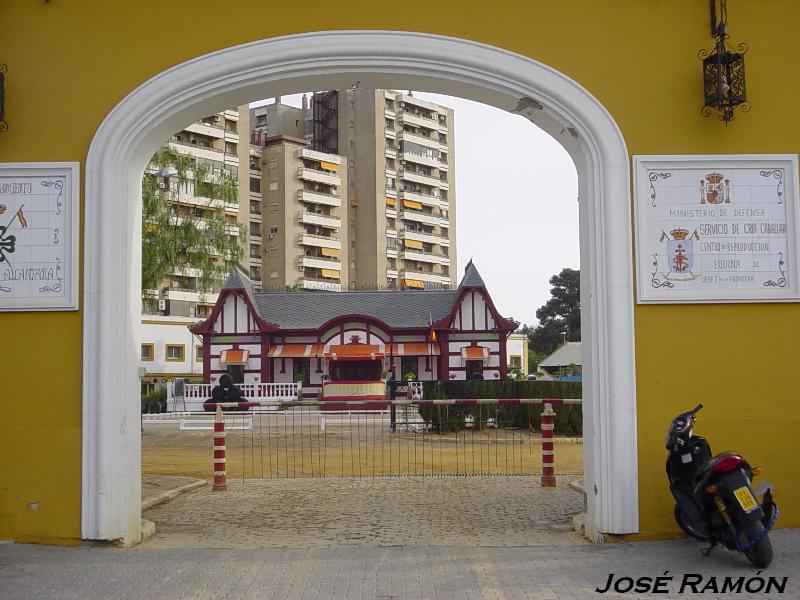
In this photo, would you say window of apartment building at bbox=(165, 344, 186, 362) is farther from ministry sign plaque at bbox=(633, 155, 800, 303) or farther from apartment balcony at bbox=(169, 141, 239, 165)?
ministry sign plaque at bbox=(633, 155, 800, 303)

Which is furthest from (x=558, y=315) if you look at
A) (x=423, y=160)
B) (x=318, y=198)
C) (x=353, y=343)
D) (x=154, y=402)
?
(x=154, y=402)

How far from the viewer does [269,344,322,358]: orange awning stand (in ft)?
136

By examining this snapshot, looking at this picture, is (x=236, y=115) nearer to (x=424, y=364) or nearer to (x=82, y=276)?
(x=424, y=364)

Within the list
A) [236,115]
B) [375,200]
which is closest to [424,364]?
[236,115]

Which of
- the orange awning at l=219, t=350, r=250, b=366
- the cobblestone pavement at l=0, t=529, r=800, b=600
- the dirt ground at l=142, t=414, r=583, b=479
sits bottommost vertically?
the dirt ground at l=142, t=414, r=583, b=479

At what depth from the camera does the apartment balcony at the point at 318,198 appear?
3189 inches

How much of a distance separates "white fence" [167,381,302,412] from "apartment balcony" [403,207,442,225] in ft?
164

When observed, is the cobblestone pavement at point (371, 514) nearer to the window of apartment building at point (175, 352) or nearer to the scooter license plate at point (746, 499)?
the scooter license plate at point (746, 499)

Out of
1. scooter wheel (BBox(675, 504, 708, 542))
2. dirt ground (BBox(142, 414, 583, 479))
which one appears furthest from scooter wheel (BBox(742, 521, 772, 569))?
dirt ground (BBox(142, 414, 583, 479))

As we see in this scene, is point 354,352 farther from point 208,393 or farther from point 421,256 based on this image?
point 421,256

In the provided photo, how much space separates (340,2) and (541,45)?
5.40ft

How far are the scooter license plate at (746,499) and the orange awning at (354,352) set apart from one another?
112ft

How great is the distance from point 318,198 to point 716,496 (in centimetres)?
7726

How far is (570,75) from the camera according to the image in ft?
24.8
